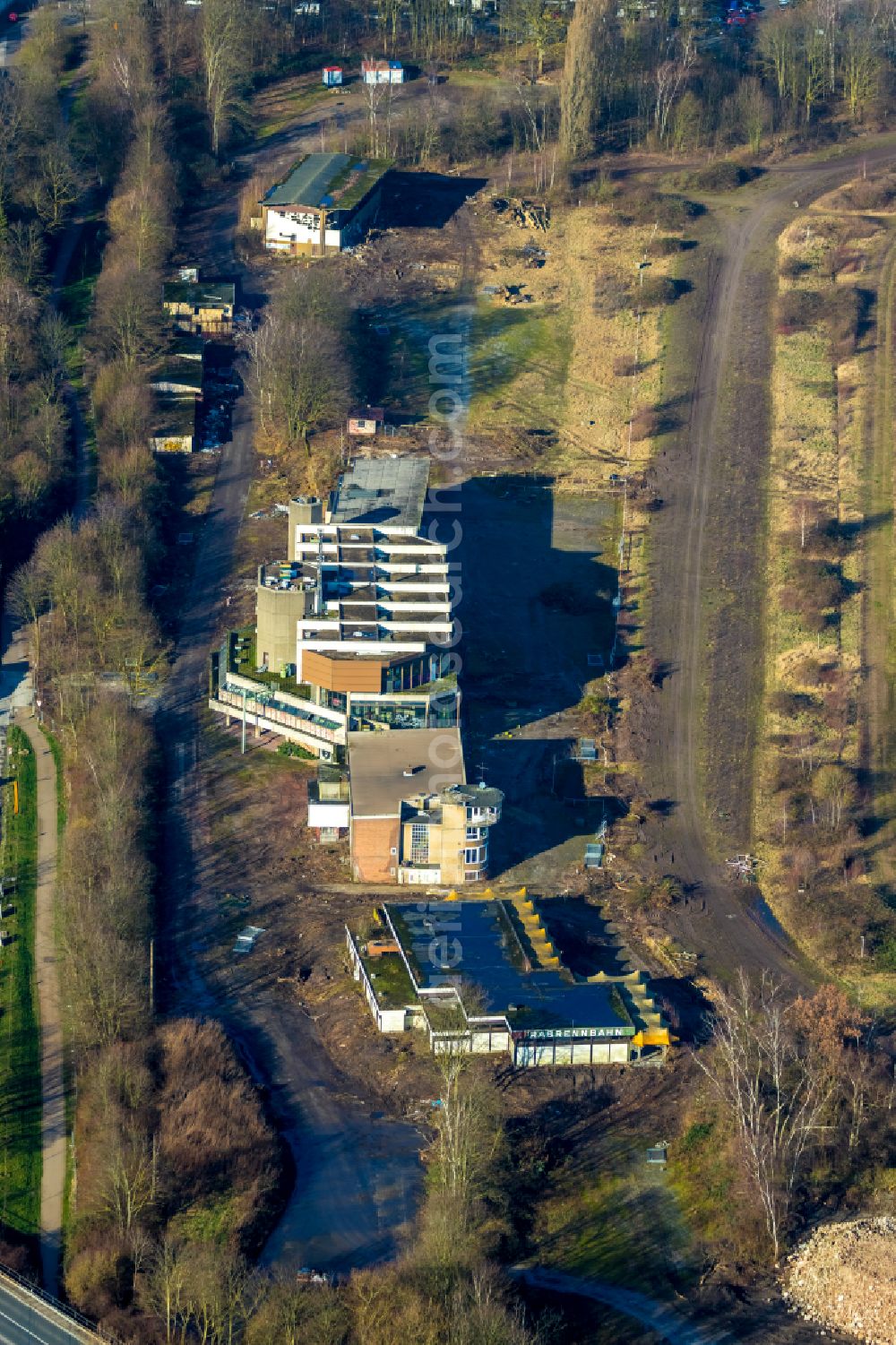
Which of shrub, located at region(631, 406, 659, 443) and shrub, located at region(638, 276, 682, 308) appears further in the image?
shrub, located at region(638, 276, 682, 308)

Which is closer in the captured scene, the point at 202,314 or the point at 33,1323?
the point at 33,1323

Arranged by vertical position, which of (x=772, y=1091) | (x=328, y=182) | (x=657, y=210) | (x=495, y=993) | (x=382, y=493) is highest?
(x=328, y=182)

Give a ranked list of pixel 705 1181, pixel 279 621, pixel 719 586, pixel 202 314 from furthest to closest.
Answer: pixel 202 314 < pixel 719 586 < pixel 279 621 < pixel 705 1181

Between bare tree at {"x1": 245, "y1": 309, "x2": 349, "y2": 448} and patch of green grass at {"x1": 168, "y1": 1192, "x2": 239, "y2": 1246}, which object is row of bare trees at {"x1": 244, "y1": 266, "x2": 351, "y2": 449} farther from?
patch of green grass at {"x1": 168, "y1": 1192, "x2": 239, "y2": 1246}

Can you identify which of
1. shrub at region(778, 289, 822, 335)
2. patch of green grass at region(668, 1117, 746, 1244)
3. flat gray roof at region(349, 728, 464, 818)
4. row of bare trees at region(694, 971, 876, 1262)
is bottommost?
patch of green grass at region(668, 1117, 746, 1244)

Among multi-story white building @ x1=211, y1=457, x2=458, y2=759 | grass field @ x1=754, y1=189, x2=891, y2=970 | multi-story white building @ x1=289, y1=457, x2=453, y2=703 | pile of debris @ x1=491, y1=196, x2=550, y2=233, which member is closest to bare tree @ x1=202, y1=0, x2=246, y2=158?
pile of debris @ x1=491, y1=196, x2=550, y2=233

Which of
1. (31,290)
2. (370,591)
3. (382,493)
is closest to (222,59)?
(31,290)

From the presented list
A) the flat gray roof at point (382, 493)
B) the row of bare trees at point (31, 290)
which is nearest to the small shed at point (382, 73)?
the row of bare trees at point (31, 290)

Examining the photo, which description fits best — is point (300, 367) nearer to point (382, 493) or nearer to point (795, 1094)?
point (382, 493)
